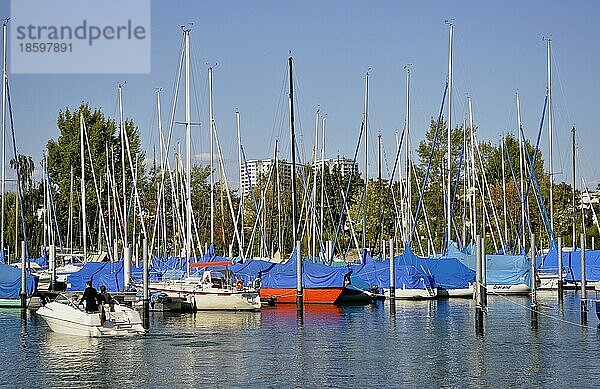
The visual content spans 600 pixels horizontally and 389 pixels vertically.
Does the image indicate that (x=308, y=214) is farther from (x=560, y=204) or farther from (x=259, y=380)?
(x=259, y=380)

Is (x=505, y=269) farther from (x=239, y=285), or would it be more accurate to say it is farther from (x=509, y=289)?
(x=239, y=285)

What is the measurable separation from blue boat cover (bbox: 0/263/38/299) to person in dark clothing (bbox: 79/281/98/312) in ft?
62.2

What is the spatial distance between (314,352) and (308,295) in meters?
22.3

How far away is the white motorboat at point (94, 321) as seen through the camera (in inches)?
1617

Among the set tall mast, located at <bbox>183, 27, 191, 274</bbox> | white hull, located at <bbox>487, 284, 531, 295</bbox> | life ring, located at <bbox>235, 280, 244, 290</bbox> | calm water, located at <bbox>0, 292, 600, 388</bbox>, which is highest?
tall mast, located at <bbox>183, 27, 191, 274</bbox>

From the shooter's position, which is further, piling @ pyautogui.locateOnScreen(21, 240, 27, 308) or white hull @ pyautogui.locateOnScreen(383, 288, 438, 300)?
white hull @ pyautogui.locateOnScreen(383, 288, 438, 300)

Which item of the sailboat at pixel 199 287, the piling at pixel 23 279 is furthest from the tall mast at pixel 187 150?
the piling at pixel 23 279

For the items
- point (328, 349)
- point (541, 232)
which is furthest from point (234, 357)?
point (541, 232)

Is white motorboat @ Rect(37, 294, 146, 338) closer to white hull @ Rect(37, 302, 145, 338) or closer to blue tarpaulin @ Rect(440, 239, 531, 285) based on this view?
white hull @ Rect(37, 302, 145, 338)

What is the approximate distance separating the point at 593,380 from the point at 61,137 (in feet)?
303

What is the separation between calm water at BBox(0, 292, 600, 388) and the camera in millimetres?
31281

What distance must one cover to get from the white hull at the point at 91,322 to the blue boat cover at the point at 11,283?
1746cm

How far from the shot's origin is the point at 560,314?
53.3m

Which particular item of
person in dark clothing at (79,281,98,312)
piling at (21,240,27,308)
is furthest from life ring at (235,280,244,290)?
person in dark clothing at (79,281,98,312)
